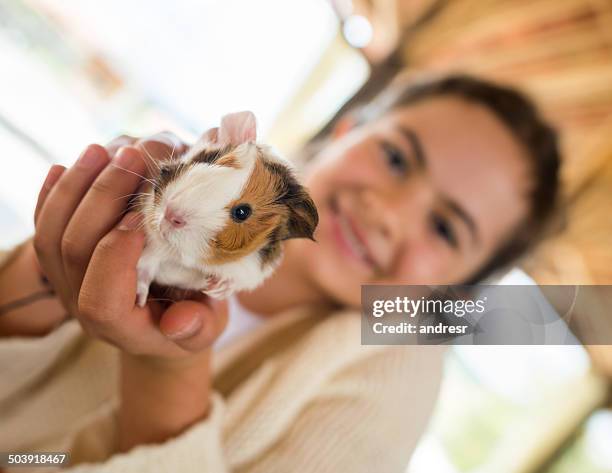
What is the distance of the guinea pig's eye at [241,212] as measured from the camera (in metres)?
0.22

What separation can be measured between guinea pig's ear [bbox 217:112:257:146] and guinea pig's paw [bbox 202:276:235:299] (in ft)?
0.26

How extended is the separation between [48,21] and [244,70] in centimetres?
27

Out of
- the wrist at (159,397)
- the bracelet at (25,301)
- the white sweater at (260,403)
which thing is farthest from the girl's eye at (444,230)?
the bracelet at (25,301)

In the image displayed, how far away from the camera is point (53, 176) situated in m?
0.29

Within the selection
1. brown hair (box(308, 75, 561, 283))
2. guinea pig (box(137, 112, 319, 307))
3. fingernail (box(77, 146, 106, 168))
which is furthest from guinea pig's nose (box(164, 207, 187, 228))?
brown hair (box(308, 75, 561, 283))

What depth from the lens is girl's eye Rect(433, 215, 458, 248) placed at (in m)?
0.59

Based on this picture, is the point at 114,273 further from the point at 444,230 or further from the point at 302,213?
the point at 444,230

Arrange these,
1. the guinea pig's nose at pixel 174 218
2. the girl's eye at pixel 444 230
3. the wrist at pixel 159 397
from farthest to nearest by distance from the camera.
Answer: the girl's eye at pixel 444 230
the wrist at pixel 159 397
the guinea pig's nose at pixel 174 218

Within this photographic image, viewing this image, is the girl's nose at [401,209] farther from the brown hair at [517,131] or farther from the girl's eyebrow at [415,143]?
the brown hair at [517,131]

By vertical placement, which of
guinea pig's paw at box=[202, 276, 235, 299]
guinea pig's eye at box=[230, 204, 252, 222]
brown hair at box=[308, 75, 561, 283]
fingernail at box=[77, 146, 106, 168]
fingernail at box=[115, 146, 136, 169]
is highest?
fingernail at box=[77, 146, 106, 168]

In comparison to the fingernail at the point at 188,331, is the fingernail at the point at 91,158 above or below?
above

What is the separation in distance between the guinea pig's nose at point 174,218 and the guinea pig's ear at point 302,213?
0.19 ft

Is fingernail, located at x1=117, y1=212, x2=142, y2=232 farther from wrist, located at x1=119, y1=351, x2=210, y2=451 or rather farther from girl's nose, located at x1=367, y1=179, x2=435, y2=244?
girl's nose, located at x1=367, y1=179, x2=435, y2=244

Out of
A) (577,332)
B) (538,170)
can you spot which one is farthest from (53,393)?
(538,170)
